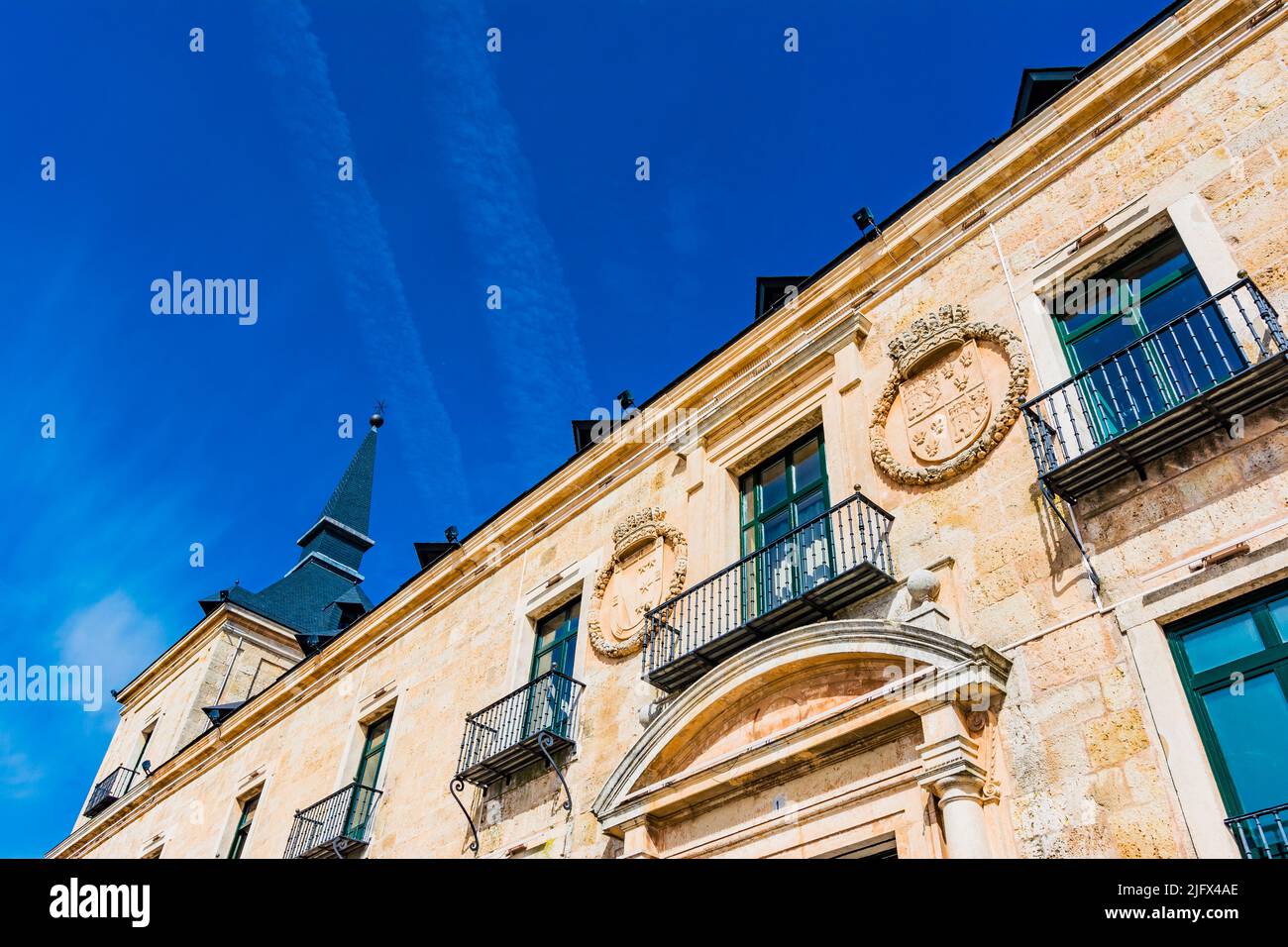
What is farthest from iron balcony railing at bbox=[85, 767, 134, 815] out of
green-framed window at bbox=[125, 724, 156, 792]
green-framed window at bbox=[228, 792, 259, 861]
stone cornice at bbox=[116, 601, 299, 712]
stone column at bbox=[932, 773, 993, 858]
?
stone column at bbox=[932, 773, 993, 858]

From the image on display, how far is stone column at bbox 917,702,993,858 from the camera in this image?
23.2 ft

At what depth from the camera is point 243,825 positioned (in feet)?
59.2

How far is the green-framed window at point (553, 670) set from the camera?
12117 mm

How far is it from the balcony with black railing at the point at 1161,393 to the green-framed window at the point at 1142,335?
13 millimetres

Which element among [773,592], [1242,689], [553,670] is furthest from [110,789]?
[1242,689]

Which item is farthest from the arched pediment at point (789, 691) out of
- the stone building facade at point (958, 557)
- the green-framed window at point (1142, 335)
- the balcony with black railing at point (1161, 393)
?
the green-framed window at point (1142, 335)

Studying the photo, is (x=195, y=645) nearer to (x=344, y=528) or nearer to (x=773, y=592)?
(x=344, y=528)

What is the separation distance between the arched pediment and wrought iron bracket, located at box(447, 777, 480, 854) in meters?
2.70

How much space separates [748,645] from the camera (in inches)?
385

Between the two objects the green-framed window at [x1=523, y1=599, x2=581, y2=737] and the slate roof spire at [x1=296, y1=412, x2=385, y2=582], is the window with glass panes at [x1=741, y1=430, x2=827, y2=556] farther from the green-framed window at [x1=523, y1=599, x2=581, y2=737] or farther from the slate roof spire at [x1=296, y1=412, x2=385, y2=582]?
the slate roof spire at [x1=296, y1=412, x2=385, y2=582]
